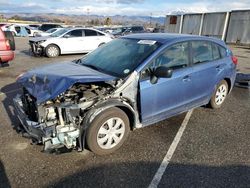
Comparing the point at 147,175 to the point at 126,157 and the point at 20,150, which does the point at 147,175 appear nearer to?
the point at 126,157

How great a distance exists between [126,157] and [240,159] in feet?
5.38

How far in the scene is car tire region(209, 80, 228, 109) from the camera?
17.2 ft

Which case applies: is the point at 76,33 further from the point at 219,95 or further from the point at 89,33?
the point at 219,95

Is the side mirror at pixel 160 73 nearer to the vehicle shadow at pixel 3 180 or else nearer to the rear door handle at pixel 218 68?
the rear door handle at pixel 218 68

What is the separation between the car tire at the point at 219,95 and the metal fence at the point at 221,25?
18483mm

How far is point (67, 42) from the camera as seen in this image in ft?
43.6

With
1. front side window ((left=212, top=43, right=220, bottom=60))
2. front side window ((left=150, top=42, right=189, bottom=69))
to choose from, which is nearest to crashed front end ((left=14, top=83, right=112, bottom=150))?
front side window ((left=150, top=42, right=189, bottom=69))

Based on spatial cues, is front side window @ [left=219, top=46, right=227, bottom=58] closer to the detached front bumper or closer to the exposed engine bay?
the exposed engine bay

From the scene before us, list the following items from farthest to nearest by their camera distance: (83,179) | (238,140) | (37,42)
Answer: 1. (37,42)
2. (238,140)
3. (83,179)

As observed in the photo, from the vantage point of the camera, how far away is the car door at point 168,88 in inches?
147

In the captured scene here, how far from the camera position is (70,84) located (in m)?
3.19

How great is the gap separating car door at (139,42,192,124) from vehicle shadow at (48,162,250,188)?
87 cm

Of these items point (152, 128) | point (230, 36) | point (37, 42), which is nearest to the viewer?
point (152, 128)

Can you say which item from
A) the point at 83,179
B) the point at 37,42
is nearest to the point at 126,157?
the point at 83,179
